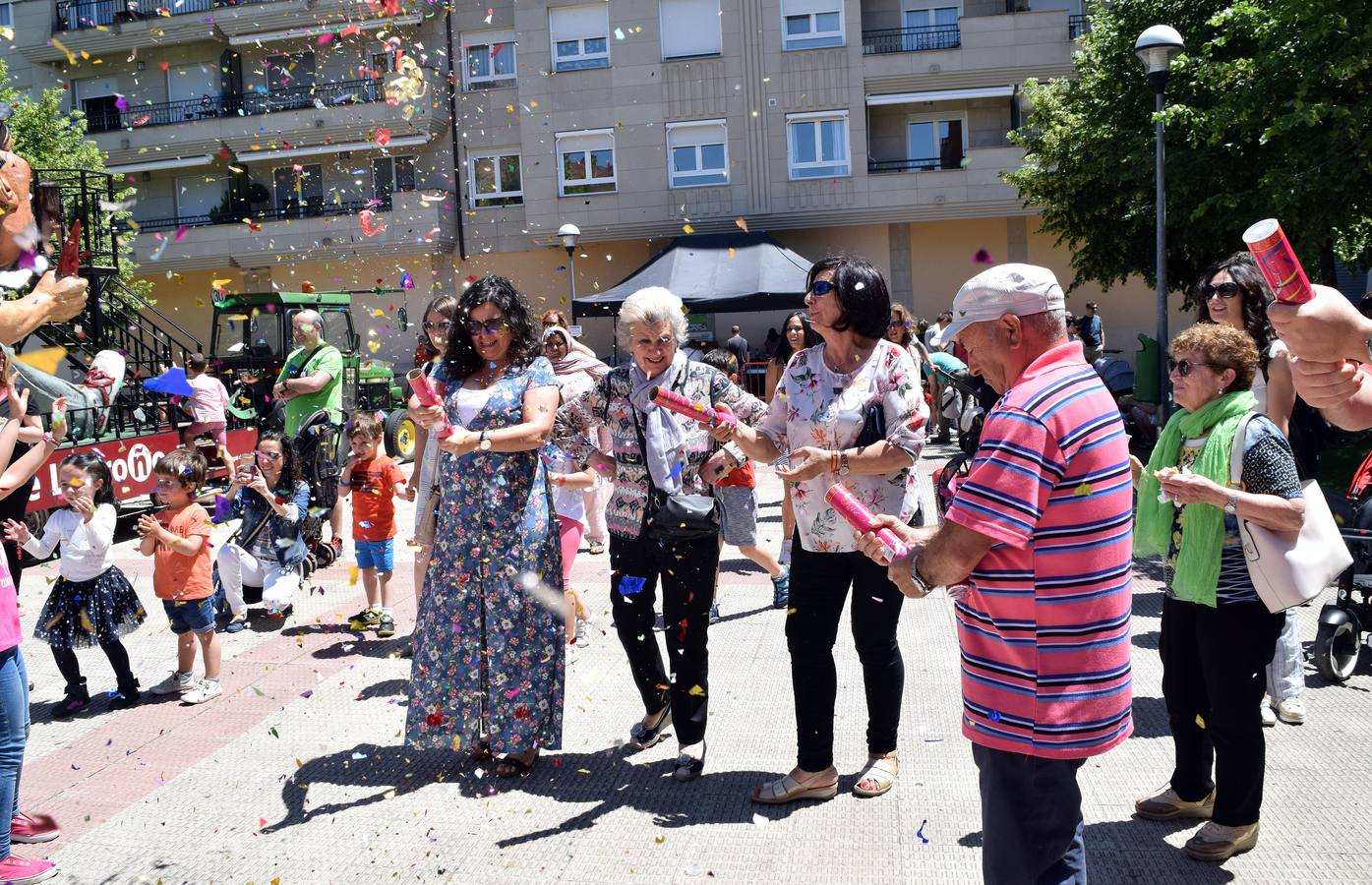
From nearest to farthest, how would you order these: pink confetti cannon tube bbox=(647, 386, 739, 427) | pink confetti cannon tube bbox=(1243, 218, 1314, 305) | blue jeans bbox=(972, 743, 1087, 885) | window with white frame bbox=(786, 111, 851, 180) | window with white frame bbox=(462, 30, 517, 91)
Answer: pink confetti cannon tube bbox=(1243, 218, 1314, 305) < blue jeans bbox=(972, 743, 1087, 885) < pink confetti cannon tube bbox=(647, 386, 739, 427) < window with white frame bbox=(786, 111, 851, 180) < window with white frame bbox=(462, 30, 517, 91)

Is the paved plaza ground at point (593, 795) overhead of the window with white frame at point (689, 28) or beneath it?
beneath

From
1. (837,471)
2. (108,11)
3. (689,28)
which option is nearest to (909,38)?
(689,28)

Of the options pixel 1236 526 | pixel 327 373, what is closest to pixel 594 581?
pixel 327 373

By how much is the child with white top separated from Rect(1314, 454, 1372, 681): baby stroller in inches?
231

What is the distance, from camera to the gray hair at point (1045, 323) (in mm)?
2521

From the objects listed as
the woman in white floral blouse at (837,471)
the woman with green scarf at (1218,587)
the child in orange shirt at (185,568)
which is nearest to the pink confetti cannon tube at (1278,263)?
the woman with green scarf at (1218,587)

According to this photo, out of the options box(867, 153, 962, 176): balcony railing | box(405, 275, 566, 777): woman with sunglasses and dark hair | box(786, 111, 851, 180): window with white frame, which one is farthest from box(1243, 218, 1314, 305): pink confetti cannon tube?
box(867, 153, 962, 176): balcony railing

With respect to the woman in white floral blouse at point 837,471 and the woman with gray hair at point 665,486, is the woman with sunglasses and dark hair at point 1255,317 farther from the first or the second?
the woman with gray hair at point 665,486

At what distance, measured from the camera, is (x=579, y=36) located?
23984 millimetres

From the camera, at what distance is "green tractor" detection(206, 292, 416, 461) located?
14188 millimetres

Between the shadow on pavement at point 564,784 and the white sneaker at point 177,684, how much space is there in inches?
51.9

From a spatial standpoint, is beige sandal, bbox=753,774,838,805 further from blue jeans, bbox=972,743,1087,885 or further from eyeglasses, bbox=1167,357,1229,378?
eyeglasses, bbox=1167,357,1229,378

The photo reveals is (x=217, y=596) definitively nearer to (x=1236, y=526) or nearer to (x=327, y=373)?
(x=327, y=373)

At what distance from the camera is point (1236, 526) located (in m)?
3.52
